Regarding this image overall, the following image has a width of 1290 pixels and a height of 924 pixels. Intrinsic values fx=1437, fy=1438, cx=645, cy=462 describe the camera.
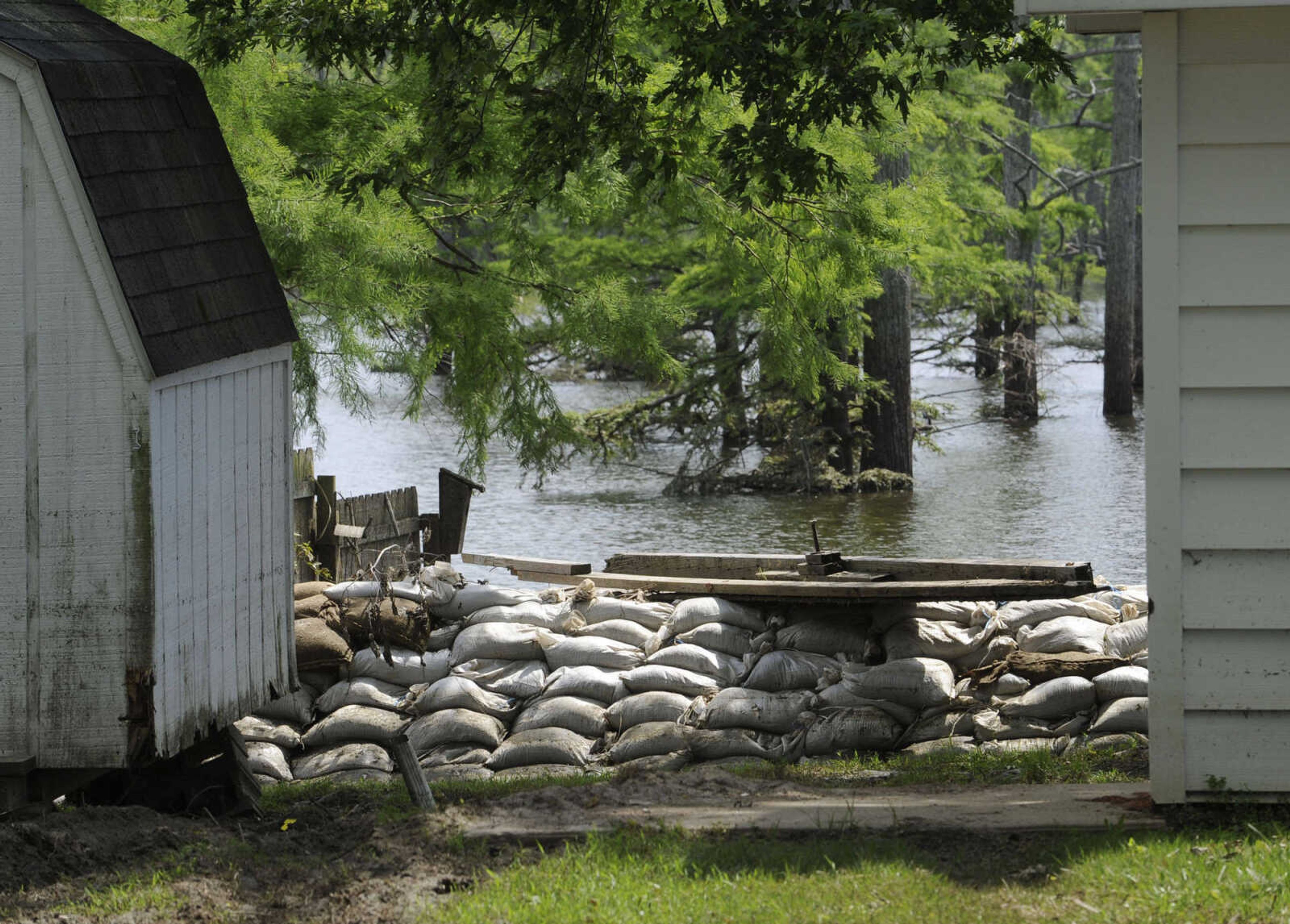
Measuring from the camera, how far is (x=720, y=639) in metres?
9.61

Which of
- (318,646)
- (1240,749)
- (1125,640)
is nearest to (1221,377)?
(1240,749)

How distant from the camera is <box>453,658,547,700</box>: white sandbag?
9547mm

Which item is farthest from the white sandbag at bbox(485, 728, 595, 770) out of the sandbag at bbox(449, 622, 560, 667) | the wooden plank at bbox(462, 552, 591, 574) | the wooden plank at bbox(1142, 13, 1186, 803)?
the wooden plank at bbox(1142, 13, 1186, 803)

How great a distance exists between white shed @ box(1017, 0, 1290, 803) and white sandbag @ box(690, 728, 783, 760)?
3.93 metres

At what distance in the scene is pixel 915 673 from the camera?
8.92m

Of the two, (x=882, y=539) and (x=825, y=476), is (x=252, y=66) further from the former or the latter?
(x=825, y=476)

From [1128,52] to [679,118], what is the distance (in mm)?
20385

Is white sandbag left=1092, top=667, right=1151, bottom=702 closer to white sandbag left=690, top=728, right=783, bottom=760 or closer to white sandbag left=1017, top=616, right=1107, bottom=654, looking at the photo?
white sandbag left=1017, top=616, right=1107, bottom=654

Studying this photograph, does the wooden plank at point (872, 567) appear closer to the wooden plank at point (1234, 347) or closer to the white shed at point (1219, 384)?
the white shed at point (1219, 384)

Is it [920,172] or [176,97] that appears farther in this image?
[920,172]

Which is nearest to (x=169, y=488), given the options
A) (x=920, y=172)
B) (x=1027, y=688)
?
(x=1027, y=688)

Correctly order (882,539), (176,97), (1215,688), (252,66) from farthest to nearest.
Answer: (882,539), (252,66), (176,97), (1215,688)

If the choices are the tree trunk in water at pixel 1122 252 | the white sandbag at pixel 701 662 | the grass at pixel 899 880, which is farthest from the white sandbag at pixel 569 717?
the tree trunk in water at pixel 1122 252

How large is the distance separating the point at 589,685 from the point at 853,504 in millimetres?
9826
